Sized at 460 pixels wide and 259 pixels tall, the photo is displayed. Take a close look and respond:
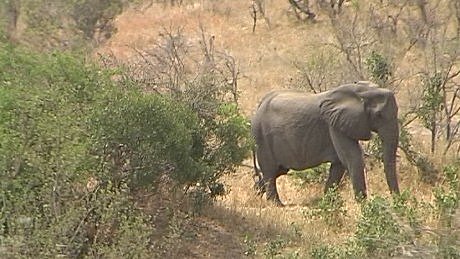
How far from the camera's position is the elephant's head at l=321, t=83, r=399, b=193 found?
962cm

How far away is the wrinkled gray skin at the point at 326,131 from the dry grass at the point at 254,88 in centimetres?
35

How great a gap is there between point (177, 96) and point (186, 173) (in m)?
1.73

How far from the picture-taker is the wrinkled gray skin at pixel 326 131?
970cm

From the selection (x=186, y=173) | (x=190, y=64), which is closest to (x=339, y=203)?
(x=186, y=173)

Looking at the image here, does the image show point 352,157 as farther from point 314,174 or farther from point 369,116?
point 314,174

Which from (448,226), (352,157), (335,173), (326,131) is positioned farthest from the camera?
(335,173)

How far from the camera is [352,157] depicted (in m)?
9.80

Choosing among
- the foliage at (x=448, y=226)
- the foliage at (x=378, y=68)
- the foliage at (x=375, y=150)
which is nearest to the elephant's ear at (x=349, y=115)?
the foliage at (x=375, y=150)

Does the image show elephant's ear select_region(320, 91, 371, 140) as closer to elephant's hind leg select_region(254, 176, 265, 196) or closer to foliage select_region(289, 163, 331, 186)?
elephant's hind leg select_region(254, 176, 265, 196)

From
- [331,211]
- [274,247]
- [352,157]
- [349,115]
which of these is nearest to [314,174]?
[352,157]

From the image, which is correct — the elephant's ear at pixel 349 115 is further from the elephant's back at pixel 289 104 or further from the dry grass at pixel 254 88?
the dry grass at pixel 254 88

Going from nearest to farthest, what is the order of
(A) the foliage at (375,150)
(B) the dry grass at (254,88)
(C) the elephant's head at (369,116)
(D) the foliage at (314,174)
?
(B) the dry grass at (254,88), (C) the elephant's head at (369,116), (D) the foliage at (314,174), (A) the foliage at (375,150)

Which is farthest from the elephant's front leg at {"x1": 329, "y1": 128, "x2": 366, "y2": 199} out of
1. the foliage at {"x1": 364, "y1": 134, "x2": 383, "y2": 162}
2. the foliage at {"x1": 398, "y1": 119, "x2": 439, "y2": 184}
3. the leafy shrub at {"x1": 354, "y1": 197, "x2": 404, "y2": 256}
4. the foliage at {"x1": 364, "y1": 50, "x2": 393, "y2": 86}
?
the foliage at {"x1": 364, "y1": 50, "x2": 393, "y2": 86}

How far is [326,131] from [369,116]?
728 millimetres
